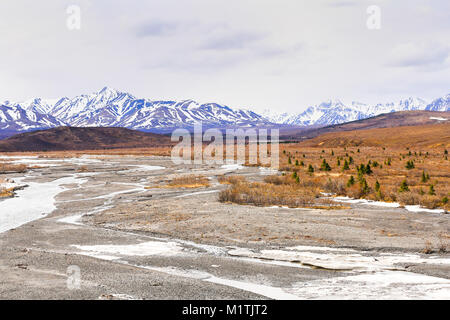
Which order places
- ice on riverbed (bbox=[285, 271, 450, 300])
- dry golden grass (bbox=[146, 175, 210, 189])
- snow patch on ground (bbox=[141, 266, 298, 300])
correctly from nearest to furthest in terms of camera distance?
ice on riverbed (bbox=[285, 271, 450, 300]) → snow patch on ground (bbox=[141, 266, 298, 300]) → dry golden grass (bbox=[146, 175, 210, 189])

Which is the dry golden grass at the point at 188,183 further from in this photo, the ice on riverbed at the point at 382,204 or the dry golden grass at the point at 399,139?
the dry golden grass at the point at 399,139

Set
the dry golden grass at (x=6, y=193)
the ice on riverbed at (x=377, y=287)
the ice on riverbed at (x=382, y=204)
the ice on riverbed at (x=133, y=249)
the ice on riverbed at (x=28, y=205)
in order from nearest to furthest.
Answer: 1. the ice on riverbed at (x=377, y=287)
2. the ice on riverbed at (x=133, y=249)
3. the ice on riverbed at (x=28, y=205)
4. the ice on riverbed at (x=382, y=204)
5. the dry golden grass at (x=6, y=193)

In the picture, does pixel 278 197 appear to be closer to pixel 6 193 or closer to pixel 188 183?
pixel 188 183

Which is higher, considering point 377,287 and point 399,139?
point 399,139

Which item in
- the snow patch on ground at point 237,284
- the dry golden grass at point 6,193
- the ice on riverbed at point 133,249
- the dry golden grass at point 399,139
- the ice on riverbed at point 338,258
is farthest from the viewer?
the dry golden grass at point 399,139

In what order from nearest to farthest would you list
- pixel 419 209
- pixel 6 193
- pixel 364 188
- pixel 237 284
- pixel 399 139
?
1. pixel 237 284
2. pixel 419 209
3. pixel 364 188
4. pixel 6 193
5. pixel 399 139

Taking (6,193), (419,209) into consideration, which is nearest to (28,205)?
(6,193)

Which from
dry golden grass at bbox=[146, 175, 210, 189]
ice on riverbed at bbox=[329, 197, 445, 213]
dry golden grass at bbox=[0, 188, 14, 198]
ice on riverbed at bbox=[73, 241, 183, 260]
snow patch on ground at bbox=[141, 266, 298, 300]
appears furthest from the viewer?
dry golden grass at bbox=[146, 175, 210, 189]

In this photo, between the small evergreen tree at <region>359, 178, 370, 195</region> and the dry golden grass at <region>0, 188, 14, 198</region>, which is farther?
the dry golden grass at <region>0, 188, 14, 198</region>

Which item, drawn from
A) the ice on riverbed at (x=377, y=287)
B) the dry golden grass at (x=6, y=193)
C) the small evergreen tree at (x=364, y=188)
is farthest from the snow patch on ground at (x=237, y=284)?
the dry golden grass at (x=6, y=193)

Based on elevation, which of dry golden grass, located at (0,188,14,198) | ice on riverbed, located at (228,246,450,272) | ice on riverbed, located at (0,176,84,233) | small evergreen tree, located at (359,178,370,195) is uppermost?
small evergreen tree, located at (359,178,370,195)

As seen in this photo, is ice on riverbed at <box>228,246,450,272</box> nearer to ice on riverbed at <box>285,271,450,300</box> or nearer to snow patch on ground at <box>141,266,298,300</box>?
ice on riverbed at <box>285,271,450,300</box>

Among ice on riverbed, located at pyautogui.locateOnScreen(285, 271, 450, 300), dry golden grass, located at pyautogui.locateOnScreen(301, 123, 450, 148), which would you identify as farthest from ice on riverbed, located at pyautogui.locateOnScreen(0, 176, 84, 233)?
dry golden grass, located at pyautogui.locateOnScreen(301, 123, 450, 148)
